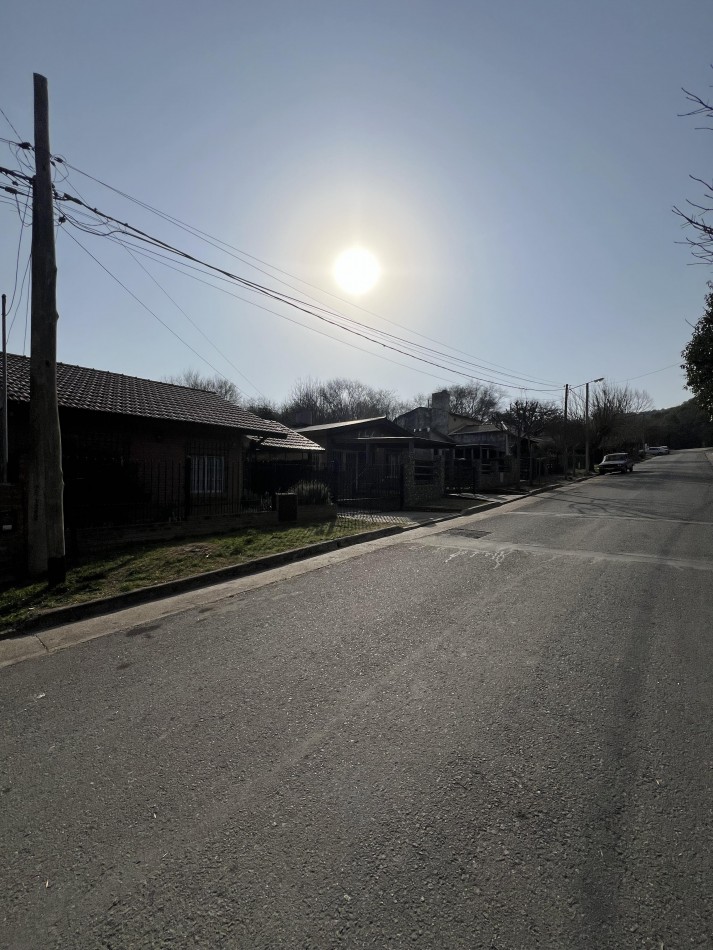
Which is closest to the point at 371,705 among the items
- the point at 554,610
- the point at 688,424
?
the point at 554,610

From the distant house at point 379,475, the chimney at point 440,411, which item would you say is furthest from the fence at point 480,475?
the chimney at point 440,411

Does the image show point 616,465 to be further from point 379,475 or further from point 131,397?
point 131,397

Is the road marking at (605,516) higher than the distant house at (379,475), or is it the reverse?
the distant house at (379,475)

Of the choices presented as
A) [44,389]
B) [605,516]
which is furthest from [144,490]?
[605,516]

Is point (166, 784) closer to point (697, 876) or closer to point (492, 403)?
point (697, 876)

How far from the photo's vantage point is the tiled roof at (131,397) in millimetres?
12242

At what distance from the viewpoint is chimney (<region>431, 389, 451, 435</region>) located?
178 feet

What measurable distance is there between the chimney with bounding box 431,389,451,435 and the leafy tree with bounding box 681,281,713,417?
3412 centimetres

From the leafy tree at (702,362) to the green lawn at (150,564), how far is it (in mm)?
11963

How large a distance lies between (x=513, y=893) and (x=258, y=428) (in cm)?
1471

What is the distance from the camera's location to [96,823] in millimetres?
2396

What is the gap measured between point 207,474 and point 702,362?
16747 mm

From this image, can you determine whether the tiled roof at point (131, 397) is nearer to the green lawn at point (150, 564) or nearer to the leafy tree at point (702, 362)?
the green lawn at point (150, 564)

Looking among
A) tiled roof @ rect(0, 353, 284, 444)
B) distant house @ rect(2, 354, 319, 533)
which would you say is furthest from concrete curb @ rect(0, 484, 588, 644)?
tiled roof @ rect(0, 353, 284, 444)
